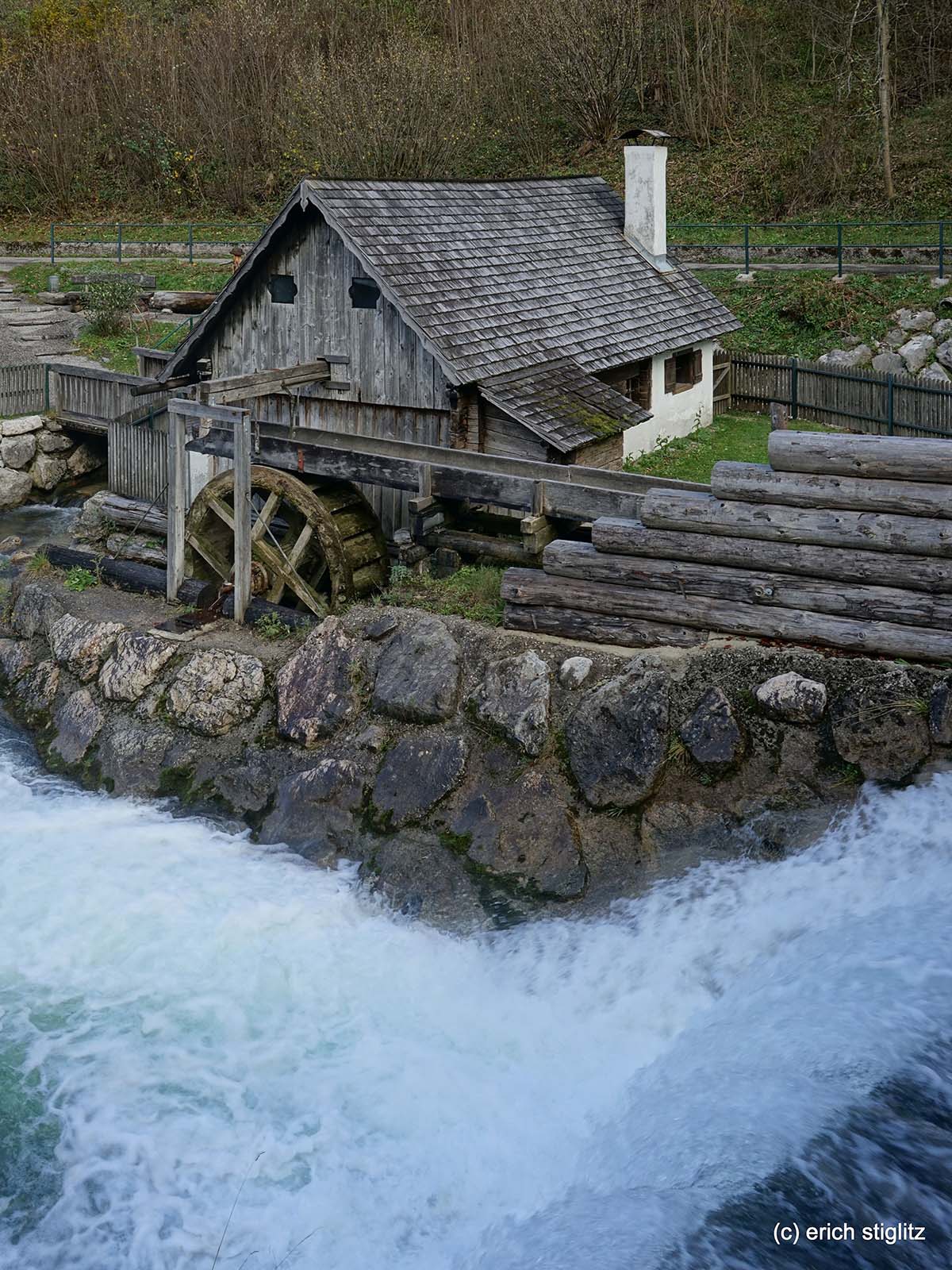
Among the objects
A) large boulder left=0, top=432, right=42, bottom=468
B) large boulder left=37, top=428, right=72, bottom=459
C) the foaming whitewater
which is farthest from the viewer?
large boulder left=37, top=428, right=72, bottom=459

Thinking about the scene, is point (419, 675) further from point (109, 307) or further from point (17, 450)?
point (109, 307)

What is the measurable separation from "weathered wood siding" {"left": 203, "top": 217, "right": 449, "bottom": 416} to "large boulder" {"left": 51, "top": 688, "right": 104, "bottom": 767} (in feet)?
16.9

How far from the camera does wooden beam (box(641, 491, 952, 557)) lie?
9875 millimetres

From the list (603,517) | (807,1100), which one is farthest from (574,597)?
(807,1100)

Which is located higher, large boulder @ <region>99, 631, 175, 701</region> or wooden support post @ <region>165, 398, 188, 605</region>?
wooden support post @ <region>165, 398, 188, 605</region>

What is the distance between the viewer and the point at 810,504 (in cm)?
1034

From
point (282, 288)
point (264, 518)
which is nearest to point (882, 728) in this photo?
point (264, 518)

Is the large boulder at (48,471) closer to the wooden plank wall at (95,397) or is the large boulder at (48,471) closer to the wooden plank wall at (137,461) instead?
the wooden plank wall at (95,397)

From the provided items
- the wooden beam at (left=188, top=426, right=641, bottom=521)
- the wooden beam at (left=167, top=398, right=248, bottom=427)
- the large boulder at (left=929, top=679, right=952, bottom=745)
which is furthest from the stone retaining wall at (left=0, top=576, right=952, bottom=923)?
the wooden beam at (left=167, top=398, right=248, bottom=427)

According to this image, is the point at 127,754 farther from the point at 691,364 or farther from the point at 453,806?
the point at 691,364

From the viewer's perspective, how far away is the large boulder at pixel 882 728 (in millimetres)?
9211

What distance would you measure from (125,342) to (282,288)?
10515 millimetres

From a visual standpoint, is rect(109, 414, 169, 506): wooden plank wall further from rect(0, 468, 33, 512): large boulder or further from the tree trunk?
the tree trunk

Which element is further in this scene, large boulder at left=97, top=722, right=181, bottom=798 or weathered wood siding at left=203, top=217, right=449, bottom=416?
weathered wood siding at left=203, top=217, right=449, bottom=416
